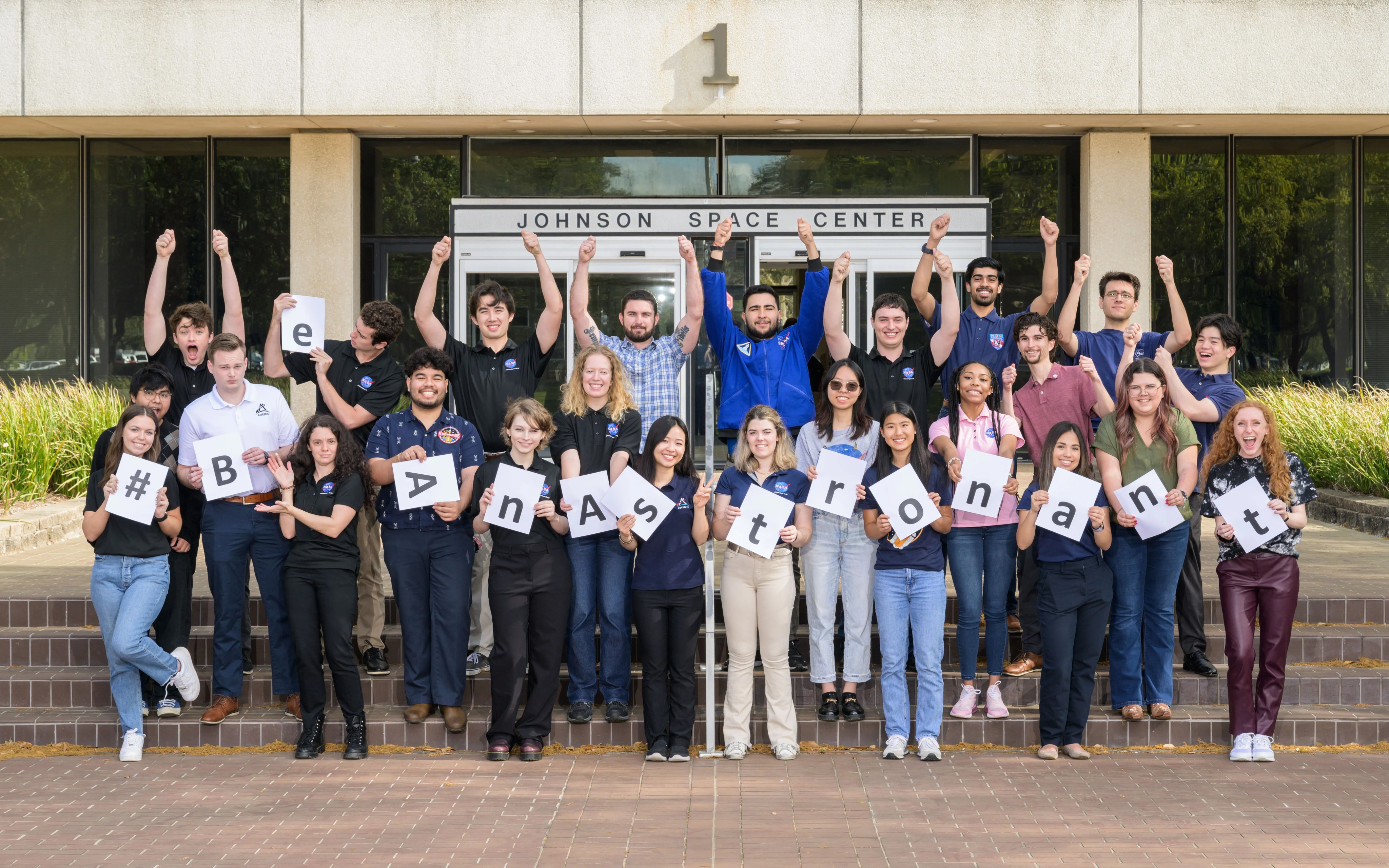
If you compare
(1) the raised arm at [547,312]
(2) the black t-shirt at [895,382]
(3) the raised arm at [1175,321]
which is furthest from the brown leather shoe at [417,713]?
(3) the raised arm at [1175,321]

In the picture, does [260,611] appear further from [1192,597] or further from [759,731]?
[1192,597]

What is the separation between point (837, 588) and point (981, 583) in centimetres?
77

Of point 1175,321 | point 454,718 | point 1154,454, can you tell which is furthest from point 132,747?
point 1175,321

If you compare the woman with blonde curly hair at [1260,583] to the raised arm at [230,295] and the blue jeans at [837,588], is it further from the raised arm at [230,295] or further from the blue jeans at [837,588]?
the raised arm at [230,295]

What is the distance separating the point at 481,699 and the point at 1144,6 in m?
10.5

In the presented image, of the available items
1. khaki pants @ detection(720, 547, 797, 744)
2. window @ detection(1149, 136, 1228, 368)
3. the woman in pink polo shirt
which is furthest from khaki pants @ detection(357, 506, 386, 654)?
window @ detection(1149, 136, 1228, 368)

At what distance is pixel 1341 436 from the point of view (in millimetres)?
12844

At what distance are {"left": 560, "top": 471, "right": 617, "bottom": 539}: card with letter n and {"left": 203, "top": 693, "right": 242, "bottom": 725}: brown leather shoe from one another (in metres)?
2.07

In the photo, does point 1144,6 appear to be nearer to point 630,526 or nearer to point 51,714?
point 630,526

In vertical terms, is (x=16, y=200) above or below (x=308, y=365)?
above

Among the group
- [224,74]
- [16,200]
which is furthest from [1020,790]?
[16,200]

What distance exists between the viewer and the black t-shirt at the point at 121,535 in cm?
684

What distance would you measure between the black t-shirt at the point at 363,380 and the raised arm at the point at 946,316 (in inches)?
119

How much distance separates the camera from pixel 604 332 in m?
15.6
